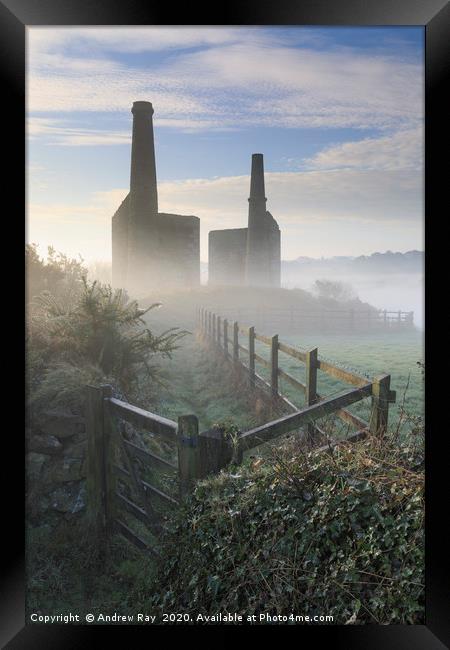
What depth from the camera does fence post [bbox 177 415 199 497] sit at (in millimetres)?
3658

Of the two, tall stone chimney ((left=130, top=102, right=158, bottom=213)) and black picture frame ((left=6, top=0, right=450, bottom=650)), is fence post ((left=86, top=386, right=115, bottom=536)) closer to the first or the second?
black picture frame ((left=6, top=0, right=450, bottom=650))

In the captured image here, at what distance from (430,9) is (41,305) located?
16.7 feet

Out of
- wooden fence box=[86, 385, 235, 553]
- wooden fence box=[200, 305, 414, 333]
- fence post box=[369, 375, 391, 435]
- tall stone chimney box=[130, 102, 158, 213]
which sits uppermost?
tall stone chimney box=[130, 102, 158, 213]

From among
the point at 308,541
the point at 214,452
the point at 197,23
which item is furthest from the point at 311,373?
the point at 197,23

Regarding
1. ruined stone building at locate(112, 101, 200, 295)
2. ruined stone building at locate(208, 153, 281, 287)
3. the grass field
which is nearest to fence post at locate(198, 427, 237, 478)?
the grass field

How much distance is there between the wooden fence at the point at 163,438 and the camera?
3.75 metres

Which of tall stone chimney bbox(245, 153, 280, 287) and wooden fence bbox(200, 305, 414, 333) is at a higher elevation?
tall stone chimney bbox(245, 153, 280, 287)

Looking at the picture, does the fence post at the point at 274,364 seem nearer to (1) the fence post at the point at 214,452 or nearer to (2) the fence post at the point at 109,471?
(2) the fence post at the point at 109,471

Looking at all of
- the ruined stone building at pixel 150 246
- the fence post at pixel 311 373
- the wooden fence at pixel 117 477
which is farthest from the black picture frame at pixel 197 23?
the ruined stone building at pixel 150 246

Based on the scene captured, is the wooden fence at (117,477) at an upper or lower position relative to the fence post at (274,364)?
lower

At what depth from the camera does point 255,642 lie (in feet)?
12.0

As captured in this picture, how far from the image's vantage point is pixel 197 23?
4004mm

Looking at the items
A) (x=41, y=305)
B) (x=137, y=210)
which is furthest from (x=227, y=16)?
(x=137, y=210)

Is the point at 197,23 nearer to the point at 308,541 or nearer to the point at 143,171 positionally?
the point at 308,541
